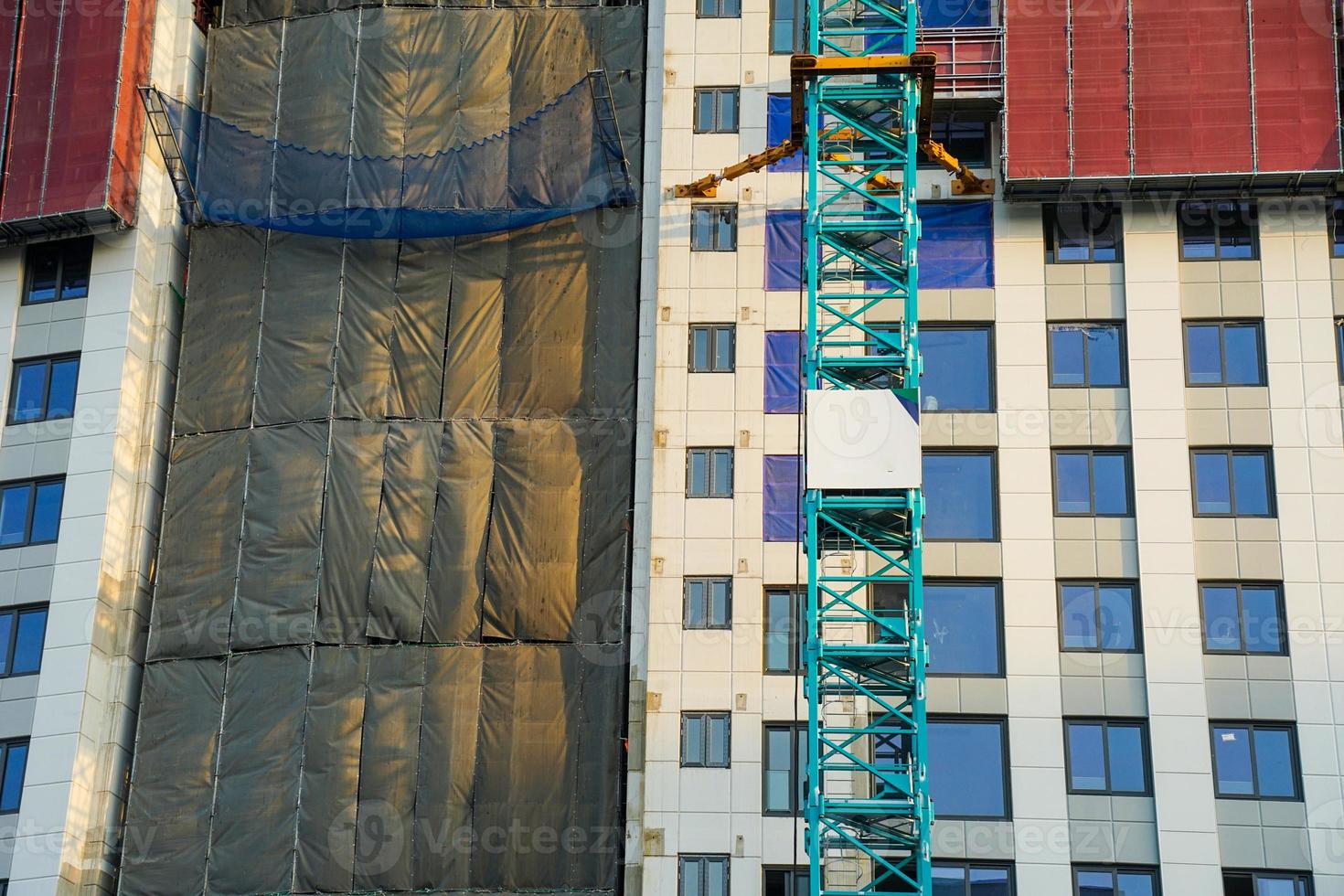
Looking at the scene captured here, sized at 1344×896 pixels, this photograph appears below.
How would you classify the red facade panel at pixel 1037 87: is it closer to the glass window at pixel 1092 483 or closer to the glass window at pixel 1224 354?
the glass window at pixel 1224 354

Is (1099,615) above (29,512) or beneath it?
beneath

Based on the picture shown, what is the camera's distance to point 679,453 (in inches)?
2456

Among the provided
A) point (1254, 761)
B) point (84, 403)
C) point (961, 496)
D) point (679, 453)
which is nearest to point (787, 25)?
point (679, 453)

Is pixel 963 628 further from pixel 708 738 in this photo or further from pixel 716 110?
pixel 716 110

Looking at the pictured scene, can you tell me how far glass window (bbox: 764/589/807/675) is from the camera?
60250 millimetres

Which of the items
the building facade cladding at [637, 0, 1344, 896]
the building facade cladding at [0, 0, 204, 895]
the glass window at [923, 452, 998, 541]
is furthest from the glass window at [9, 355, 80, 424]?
the glass window at [923, 452, 998, 541]

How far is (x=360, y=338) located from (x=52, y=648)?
539 inches

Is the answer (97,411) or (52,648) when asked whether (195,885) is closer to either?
(52,648)

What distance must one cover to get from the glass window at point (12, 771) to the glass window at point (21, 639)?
2.30m

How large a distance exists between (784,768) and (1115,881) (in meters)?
9.81

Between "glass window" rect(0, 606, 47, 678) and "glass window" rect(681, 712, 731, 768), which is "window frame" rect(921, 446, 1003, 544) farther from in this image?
"glass window" rect(0, 606, 47, 678)

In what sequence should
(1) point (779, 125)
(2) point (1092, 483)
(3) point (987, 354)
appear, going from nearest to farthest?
1. (2) point (1092, 483)
2. (3) point (987, 354)
3. (1) point (779, 125)

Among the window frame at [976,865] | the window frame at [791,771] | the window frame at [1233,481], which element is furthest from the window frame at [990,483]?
the window frame at [976,865]

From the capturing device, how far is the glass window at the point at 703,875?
58.1 metres
